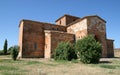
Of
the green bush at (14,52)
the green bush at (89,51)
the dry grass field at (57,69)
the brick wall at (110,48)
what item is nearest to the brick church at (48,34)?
the brick wall at (110,48)

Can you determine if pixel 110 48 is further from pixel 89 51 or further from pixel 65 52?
pixel 89 51

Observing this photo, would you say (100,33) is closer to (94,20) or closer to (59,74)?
(94,20)

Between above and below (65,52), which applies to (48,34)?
above

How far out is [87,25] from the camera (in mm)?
29562

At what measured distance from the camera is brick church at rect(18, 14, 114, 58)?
94.1ft

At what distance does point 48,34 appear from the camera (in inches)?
1149

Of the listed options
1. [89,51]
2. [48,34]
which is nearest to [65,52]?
[89,51]

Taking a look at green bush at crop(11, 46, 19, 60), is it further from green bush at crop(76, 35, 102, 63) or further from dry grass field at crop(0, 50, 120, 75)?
green bush at crop(76, 35, 102, 63)

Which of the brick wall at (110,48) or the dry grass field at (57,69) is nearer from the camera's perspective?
the dry grass field at (57,69)

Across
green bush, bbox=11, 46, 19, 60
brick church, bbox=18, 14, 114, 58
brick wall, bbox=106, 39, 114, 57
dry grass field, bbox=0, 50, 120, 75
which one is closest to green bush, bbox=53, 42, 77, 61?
brick church, bbox=18, 14, 114, 58

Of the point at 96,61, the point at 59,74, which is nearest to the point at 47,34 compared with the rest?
the point at 96,61

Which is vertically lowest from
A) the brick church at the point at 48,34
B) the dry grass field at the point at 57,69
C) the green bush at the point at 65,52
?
the dry grass field at the point at 57,69

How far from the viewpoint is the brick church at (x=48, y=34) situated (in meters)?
28.7

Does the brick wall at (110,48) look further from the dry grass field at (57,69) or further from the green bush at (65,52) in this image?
the dry grass field at (57,69)
